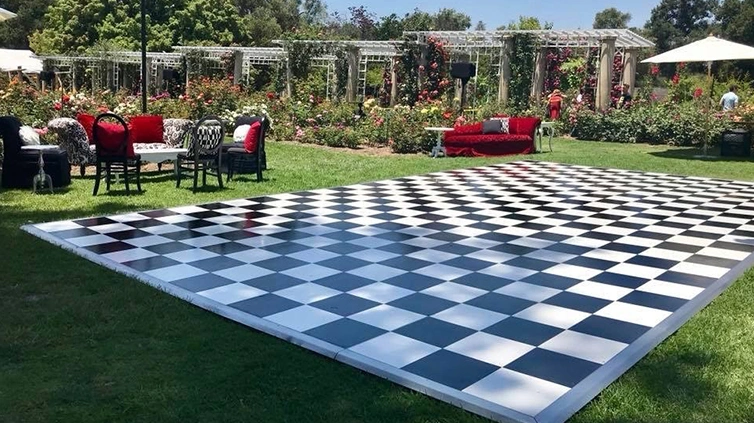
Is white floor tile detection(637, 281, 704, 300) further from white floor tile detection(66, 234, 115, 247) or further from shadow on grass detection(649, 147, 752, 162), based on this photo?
shadow on grass detection(649, 147, 752, 162)

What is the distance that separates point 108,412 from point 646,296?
3.32 m

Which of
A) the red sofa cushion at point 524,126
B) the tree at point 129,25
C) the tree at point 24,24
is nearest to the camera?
the red sofa cushion at point 524,126

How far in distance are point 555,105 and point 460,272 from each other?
13.6 m

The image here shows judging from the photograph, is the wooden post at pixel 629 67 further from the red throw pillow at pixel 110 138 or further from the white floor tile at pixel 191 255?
the white floor tile at pixel 191 255

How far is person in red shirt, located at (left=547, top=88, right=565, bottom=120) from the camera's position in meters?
17.4

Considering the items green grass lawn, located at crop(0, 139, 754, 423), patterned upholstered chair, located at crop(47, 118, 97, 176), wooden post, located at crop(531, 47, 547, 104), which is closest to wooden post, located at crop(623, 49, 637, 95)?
wooden post, located at crop(531, 47, 547, 104)

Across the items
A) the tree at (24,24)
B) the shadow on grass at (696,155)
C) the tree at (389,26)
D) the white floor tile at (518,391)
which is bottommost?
the white floor tile at (518,391)

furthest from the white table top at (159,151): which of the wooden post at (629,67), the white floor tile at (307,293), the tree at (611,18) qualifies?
the tree at (611,18)

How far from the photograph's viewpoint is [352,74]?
69.5ft

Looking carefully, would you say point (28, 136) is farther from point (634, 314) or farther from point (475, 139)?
point (475, 139)

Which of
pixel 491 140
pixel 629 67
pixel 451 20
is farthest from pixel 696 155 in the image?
pixel 451 20

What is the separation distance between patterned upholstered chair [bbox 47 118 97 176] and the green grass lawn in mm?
4530

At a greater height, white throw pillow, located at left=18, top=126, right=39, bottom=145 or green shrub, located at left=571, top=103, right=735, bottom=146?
green shrub, located at left=571, top=103, right=735, bottom=146

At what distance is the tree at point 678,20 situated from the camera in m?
55.5
